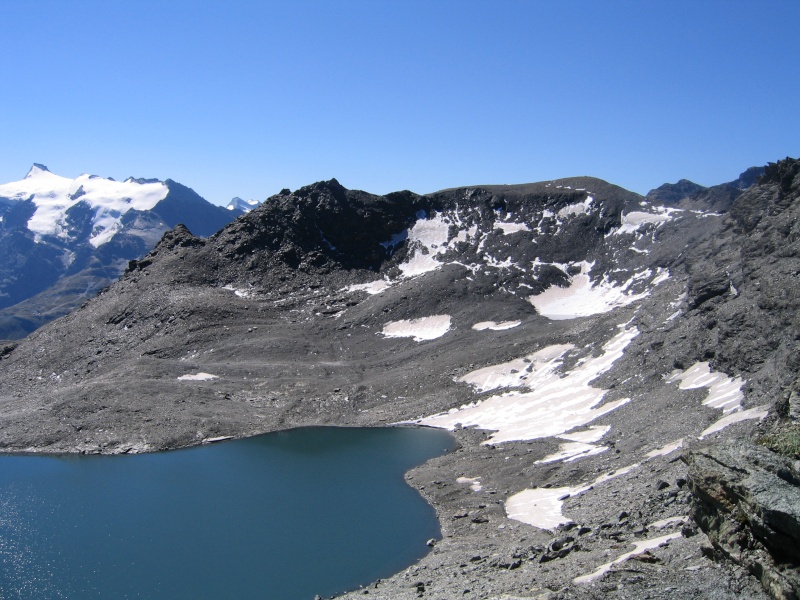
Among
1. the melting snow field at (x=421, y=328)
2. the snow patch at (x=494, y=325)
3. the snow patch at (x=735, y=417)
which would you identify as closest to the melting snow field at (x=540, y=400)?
the snow patch at (x=735, y=417)

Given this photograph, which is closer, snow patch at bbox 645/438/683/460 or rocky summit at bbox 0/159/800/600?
rocky summit at bbox 0/159/800/600

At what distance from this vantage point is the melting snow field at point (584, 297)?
99231mm

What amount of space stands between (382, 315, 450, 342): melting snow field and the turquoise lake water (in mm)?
29950

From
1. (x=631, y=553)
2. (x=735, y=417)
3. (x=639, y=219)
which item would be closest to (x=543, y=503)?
(x=735, y=417)

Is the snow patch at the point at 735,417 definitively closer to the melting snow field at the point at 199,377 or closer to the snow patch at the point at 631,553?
the snow patch at the point at 631,553

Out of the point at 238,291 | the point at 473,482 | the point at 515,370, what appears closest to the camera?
the point at 473,482

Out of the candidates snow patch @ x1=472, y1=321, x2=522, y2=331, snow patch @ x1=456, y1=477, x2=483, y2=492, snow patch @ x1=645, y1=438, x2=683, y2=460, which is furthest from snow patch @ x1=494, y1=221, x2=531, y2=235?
snow patch @ x1=645, y1=438, x2=683, y2=460

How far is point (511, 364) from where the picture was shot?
80312mm

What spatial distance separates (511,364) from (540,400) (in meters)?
11.8

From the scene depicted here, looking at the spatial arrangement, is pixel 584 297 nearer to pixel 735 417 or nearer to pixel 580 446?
pixel 580 446

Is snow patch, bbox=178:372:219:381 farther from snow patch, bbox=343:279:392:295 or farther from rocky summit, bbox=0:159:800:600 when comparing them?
snow patch, bbox=343:279:392:295

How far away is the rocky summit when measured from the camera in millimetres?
24016

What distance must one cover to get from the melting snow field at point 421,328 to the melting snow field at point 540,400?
1897cm

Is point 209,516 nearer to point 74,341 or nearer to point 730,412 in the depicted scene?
point 730,412
